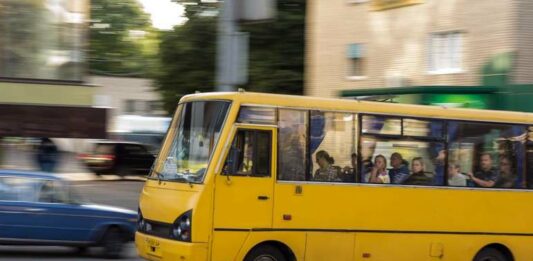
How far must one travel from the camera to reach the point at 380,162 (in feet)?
36.3

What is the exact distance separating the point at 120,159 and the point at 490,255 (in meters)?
22.5

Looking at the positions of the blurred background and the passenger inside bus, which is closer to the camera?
the passenger inside bus

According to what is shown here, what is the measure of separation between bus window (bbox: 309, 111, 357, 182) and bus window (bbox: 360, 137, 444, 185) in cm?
22

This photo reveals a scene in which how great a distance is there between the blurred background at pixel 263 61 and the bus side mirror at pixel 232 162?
7.37ft

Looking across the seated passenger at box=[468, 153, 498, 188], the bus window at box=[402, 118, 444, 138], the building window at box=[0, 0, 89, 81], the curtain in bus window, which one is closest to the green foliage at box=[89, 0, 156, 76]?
the building window at box=[0, 0, 89, 81]

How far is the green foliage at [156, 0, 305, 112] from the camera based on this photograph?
106 feet

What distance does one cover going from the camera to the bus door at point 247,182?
32.0 ft

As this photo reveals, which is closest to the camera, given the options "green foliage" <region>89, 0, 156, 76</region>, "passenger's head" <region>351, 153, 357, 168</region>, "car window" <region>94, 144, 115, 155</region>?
"passenger's head" <region>351, 153, 357, 168</region>

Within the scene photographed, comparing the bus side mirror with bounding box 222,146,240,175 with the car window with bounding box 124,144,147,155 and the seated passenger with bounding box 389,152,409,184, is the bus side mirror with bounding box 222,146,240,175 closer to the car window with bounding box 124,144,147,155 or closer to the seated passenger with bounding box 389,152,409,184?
the seated passenger with bounding box 389,152,409,184

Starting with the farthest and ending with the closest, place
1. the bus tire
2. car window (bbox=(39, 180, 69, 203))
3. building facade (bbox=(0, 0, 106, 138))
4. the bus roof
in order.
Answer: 1. building facade (bbox=(0, 0, 106, 138))
2. car window (bbox=(39, 180, 69, 203))
3. the bus tire
4. the bus roof

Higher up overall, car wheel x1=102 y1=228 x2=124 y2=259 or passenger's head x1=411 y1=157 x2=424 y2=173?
passenger's head x1=411 y1=157 x2=424 y2=173

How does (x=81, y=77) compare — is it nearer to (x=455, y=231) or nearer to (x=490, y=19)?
(x=490, y=19)

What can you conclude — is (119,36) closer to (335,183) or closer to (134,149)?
(134,149)

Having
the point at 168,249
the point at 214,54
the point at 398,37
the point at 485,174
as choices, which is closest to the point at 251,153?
the point at 168,249
